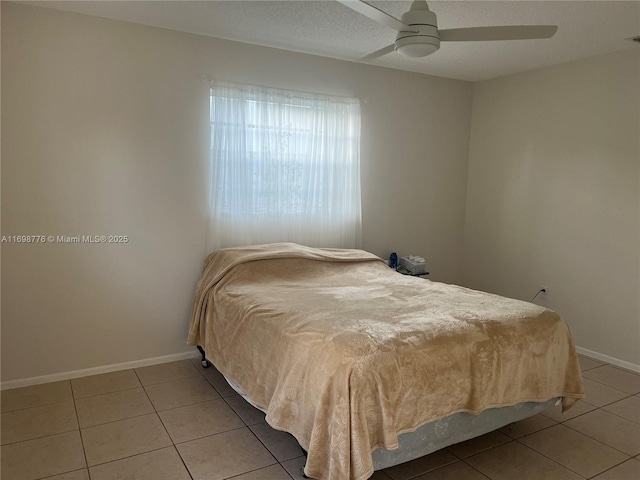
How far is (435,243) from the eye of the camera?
4941 millimetres

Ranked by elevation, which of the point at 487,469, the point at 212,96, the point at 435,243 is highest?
the point at 212,96

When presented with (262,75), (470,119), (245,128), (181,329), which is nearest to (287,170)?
(245,128)

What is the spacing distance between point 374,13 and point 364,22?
1019 mm

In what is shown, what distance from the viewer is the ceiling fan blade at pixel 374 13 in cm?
208

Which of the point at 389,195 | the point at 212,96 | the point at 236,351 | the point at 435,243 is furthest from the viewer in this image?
the point at 435,243

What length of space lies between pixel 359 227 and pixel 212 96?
1719 millimetres

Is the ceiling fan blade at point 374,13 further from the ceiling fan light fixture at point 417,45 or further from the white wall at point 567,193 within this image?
the white wall at point 567,193

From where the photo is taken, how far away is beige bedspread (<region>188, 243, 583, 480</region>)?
6.31 feet

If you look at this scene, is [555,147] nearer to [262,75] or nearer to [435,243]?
[435,243]

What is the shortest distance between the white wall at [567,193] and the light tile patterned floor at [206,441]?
93 cm

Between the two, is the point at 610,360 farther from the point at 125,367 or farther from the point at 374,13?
the point at 125,367

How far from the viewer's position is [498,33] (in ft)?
7.76

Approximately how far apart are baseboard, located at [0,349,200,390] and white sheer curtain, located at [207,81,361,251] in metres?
0.90

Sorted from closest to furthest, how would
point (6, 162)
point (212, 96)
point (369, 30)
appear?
point (6, 162) < point (369, 30) < point (212, 96)
